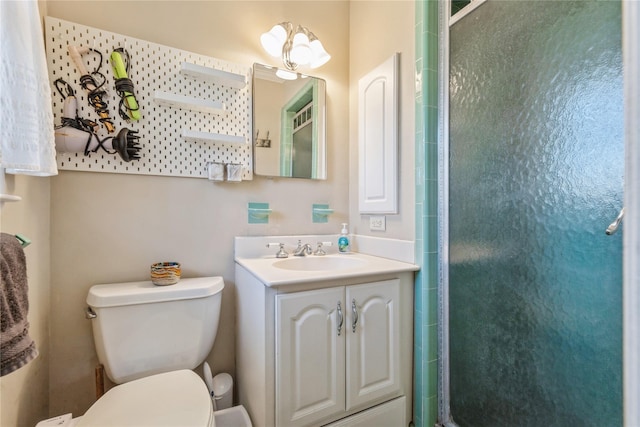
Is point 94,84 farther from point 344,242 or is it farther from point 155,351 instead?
point 344,242

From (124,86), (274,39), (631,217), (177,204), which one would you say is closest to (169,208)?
(177,204)

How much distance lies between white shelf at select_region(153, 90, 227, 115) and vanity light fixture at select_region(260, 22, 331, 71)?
46cm

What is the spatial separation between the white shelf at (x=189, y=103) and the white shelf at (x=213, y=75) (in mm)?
119

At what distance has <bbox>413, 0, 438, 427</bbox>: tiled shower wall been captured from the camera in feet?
4.18

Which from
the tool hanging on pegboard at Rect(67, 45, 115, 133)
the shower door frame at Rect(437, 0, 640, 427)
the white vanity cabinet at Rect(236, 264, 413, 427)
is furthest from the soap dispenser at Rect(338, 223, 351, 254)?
the shower door frame at Rect(437, 0, 640, 427)

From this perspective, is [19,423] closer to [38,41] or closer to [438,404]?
[38,41]

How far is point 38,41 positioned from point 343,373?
1504 mm

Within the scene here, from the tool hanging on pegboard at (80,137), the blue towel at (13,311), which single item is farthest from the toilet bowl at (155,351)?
the tool hanging on pegboard at (80,137)

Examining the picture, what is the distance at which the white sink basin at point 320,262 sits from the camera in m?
1.50

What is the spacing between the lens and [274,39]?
156 cm

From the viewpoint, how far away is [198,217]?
144 centimetres

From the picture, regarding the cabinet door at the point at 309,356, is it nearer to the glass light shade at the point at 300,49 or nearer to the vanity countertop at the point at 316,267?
the vanity countertop at the point at 316,267

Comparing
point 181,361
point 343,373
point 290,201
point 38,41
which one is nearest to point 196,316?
point 181,361

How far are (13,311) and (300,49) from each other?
1.61 metres
